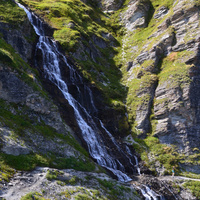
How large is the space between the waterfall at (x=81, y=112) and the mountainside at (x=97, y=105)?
202 mm

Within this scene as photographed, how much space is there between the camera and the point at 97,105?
2841cm

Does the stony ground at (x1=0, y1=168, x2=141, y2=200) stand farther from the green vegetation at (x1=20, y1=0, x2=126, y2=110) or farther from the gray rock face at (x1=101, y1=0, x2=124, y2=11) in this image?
the gray rock face at (x1=101, y1=0, x2=124, y2=11)

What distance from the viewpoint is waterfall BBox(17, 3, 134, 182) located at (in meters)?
20.5

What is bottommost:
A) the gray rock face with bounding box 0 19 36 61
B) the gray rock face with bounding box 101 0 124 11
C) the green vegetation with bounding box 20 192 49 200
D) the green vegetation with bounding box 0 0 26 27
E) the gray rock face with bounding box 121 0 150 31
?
the green vegetation with bounding box 20 192 49 200

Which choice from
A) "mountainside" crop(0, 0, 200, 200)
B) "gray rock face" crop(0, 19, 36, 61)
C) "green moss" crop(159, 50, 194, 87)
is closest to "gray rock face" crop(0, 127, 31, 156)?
"mountainside" crop(0, 0, 200, 200)

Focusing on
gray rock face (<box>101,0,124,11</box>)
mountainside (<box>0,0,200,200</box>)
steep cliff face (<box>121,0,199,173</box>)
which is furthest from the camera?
gray rock face (<box>101,0,124,11</box>)

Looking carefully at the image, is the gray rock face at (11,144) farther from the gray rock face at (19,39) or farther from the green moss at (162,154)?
the green moss at (162,154)

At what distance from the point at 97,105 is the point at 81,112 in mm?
4513

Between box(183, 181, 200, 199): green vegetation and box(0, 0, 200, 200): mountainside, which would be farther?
box(183, 181, 200, 199): green vegetation

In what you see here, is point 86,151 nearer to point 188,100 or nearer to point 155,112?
point 155,112

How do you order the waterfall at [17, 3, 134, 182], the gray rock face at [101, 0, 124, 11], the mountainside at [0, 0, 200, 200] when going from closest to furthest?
the mountainside at [0, 0, 200, 200] → the waterfall at [17, 3, 134, 182] → the gray rock face at [101, 0, 124, 11]

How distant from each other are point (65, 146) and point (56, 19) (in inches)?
1334

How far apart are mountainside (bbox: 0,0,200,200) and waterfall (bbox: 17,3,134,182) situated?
0.66 ft

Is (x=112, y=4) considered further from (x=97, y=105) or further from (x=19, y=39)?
(x=97, y=105)
